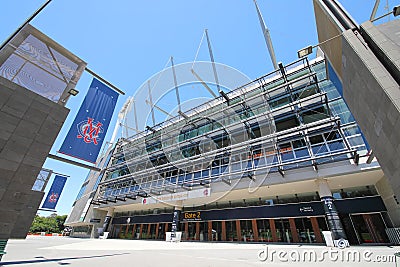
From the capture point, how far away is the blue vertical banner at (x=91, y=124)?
716 cm

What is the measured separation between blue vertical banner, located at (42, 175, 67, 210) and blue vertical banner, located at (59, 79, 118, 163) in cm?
1688

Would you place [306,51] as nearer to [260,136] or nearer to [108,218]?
[260,136]

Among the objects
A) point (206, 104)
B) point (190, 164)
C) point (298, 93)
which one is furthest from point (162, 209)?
point (298, 93)

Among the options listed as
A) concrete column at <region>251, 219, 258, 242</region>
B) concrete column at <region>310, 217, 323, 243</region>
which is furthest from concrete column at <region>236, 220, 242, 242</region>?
concrete column at <region>310, 217, 323, 243</region>

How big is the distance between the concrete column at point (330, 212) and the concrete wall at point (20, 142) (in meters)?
13.6

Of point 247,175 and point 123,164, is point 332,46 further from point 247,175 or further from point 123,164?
point 123,164

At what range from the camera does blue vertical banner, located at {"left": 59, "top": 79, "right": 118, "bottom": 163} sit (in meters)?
7.16

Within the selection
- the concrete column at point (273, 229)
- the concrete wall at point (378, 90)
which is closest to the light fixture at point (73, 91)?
the concrete wall at point (378, 90)

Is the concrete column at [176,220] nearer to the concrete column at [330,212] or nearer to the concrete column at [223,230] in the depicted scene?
the concrete column at [223,230]

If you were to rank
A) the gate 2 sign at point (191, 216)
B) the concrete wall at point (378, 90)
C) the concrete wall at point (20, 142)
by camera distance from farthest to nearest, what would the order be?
the gate 2 sign at point (191, 216) → the concrete wall at point (20, 142) → the concrete wall at point (378, 90)

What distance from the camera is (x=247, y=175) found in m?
13.2

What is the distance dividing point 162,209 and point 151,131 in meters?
11.1
